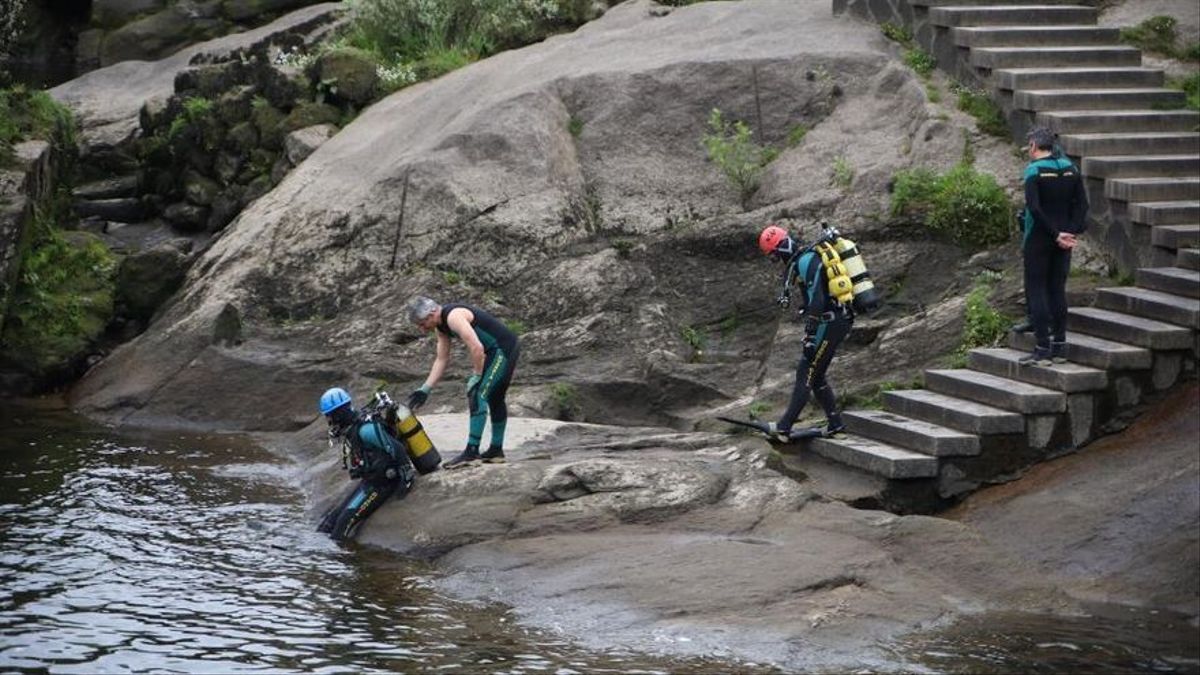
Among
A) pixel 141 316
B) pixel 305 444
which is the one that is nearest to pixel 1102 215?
pixel 305 444

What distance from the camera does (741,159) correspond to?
826 inches

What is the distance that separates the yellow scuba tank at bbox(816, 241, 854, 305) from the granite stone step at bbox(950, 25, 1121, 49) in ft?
18.7

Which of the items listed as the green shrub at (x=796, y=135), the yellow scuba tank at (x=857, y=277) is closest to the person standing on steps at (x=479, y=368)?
the yellow scuba tank at (x=857, y=277)

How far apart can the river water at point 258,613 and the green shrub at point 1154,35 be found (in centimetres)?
1002

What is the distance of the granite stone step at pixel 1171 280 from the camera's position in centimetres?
1655

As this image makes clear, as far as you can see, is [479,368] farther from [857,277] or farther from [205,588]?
[857,277]

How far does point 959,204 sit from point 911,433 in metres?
4.37

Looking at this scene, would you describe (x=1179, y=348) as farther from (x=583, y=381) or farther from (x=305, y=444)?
(x=305, y=444)

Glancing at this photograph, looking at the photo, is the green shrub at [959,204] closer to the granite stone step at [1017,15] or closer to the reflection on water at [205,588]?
the granite stone step at [1017,15]

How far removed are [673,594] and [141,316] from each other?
1180 cm

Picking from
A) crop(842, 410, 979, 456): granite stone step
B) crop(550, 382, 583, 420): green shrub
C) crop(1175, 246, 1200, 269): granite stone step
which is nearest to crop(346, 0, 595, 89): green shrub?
crop(550, 382, 583, 420): green shrub

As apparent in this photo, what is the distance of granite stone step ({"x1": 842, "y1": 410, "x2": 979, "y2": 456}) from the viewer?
15398mm

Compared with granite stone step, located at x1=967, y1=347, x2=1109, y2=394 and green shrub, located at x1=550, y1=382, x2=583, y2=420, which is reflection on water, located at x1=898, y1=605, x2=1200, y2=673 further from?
green shrub, located at x1=550, y1=382, x2=583, y2=420

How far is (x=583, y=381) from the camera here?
62.8ft
